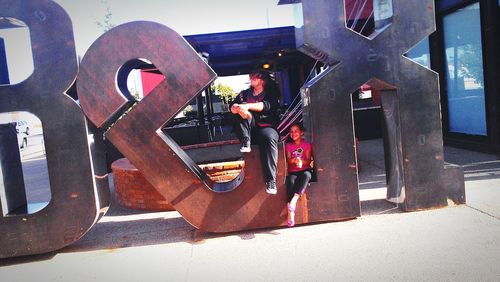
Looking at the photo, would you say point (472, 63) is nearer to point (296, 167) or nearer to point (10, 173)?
point (296, 167)

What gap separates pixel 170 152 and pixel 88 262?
140 centimetres

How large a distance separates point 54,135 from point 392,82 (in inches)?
152

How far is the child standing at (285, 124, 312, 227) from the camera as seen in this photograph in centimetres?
430

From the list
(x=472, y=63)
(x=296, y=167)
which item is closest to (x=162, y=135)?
(x=296, y=167)

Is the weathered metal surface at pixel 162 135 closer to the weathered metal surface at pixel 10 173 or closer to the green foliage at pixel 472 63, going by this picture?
the weathered metal surface at pixel 10 173

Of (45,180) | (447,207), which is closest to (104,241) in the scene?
(447,207)

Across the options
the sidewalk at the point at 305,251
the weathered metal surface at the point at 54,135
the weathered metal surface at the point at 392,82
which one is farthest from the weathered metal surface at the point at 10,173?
the weathered metal surface at the point at 392,82

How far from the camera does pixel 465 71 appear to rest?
806cm

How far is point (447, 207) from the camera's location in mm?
4617

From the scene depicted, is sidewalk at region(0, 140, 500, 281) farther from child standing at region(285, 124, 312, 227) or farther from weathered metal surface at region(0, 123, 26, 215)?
weathered metal surface at region(0, 123, 26, 215)

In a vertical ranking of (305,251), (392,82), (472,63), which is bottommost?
(305,251)

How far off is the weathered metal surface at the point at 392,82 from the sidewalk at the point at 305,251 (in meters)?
0.44

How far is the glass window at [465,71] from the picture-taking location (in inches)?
302

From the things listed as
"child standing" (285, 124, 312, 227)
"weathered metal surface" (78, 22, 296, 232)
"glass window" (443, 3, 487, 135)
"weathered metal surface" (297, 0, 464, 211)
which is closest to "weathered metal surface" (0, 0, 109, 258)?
"weathered metal surface" (78, 22, 296, 232)
